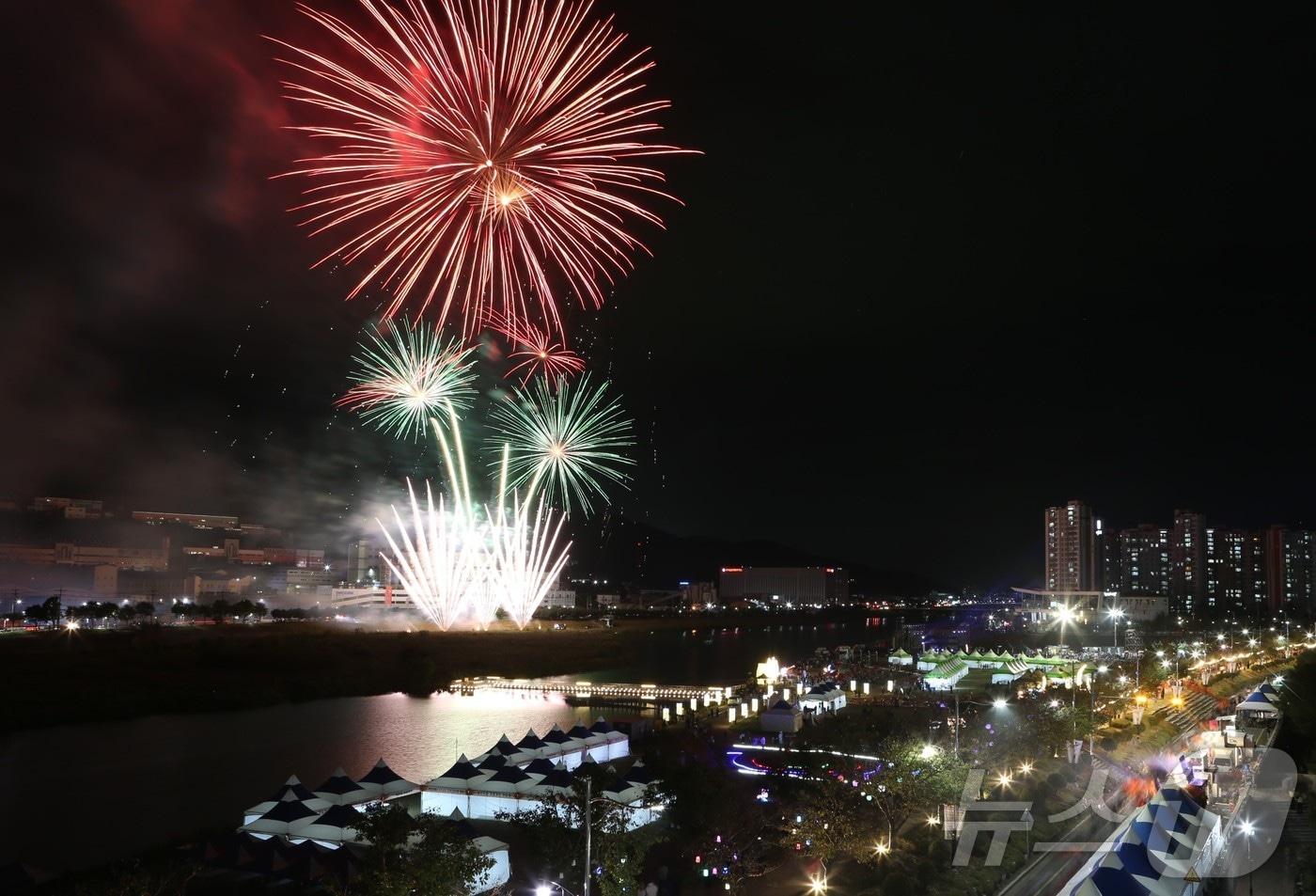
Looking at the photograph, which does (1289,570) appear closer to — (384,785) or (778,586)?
(778,586)

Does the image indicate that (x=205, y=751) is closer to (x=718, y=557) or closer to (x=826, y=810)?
(x=826, y=810)

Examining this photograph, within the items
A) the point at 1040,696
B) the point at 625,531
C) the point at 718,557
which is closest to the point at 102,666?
the point at 1040,696

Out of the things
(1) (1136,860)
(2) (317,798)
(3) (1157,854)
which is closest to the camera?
(1) (1136,860)

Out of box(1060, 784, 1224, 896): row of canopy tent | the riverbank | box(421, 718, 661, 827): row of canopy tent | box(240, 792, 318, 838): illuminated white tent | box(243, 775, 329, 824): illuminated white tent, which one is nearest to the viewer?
box(1060, 784, 1224, 896): row of canopy tent

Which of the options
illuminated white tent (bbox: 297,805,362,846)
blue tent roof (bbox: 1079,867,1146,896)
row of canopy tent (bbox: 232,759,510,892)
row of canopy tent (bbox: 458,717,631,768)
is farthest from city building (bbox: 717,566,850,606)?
blue tent roof (bbox: 1079,867,1146,896)

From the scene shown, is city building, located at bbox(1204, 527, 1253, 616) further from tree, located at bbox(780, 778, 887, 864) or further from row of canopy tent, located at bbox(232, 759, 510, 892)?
row of canopy tent, located at bbox(232, 759, 510, 892)

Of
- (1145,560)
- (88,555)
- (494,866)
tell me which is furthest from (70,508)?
(1145,560)
